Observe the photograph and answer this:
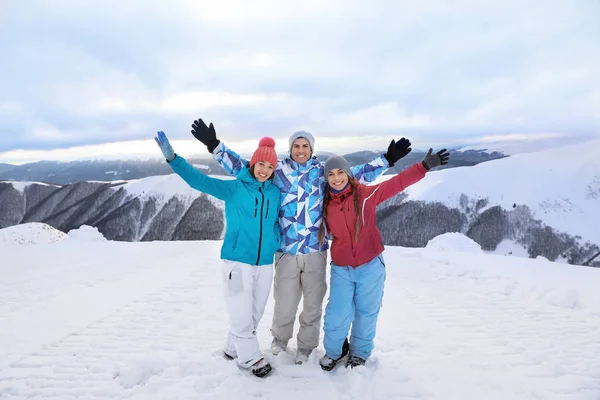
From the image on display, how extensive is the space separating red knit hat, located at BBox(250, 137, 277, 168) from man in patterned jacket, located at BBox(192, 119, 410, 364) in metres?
0.24

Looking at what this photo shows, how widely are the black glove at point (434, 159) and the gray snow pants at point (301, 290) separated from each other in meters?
1.76

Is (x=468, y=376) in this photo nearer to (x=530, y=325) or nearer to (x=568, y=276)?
(x=530, y=325)

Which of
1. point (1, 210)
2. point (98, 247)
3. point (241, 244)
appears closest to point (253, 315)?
point (241, 244)

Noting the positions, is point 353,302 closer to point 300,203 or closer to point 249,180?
point 300,203

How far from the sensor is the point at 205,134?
442 centimetres

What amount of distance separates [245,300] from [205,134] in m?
2.19

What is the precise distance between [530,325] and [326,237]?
196 inches

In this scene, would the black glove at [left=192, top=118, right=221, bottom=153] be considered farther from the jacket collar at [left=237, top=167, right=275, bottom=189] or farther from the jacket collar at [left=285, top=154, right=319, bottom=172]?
the jacket collar at [left=285, top=154, right=319, bottom=172]

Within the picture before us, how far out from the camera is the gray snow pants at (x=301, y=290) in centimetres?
435

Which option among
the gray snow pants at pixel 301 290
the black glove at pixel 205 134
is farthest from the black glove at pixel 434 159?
the black glove at pixel 205 134

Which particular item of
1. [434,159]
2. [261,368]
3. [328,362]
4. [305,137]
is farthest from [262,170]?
[328,362]

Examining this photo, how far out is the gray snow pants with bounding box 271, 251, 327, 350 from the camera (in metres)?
4.35

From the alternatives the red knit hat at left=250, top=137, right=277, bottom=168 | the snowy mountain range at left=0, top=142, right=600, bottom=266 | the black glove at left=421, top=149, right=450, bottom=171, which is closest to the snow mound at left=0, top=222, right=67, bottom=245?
the red knit hat at left=250, top=137, right=277, bottom=168

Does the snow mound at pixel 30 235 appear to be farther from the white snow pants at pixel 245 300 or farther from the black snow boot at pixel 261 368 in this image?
the black snow boot at pixel 261 368
